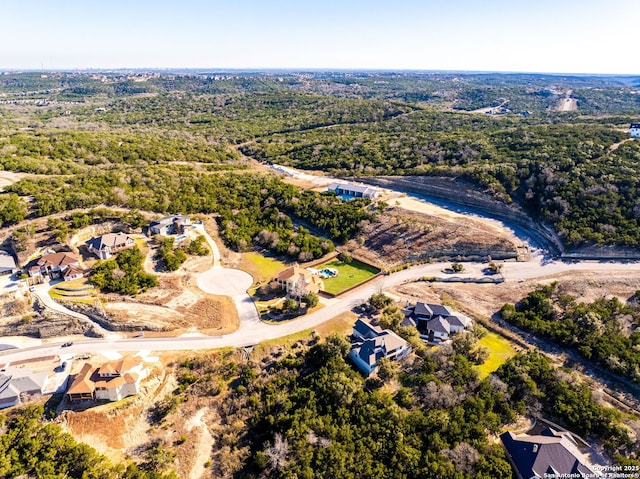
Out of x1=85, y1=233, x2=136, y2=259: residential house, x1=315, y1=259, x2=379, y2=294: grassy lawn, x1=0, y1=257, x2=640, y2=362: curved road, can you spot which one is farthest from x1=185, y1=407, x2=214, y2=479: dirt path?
x1=85, y1=233, x2=136, y2=259: residential house

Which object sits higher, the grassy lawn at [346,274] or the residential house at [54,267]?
the residential house at [54,267]

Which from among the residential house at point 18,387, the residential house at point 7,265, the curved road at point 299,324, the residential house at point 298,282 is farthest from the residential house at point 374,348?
the residential house at point 7,265

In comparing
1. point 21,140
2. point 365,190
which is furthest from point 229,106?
point 365,190

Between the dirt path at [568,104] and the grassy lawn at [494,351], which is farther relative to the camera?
the dirt path at [568,104]

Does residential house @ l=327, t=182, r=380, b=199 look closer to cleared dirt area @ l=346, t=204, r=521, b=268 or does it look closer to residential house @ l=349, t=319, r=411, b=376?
cleared dirt area @ l=346, t=204, r=521, b=268

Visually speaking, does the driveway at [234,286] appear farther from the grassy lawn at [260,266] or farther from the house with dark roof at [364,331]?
the house with dark roof at [364,331]

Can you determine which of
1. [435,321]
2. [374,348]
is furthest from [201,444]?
[435,321]
